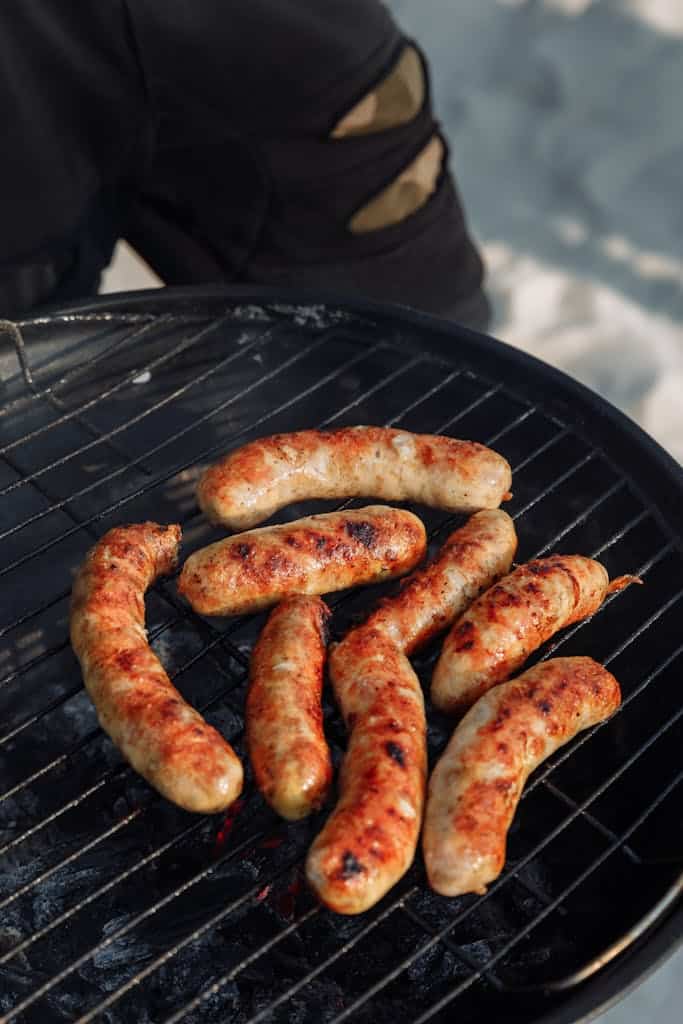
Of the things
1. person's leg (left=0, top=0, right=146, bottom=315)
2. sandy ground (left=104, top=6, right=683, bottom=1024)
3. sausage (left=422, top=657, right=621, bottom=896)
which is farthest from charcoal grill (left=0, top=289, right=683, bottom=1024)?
sandy ground (left=104, top=6, right=683, bottom=1024)

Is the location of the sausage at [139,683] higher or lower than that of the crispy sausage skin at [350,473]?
lower

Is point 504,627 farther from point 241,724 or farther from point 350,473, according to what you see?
point 241,724

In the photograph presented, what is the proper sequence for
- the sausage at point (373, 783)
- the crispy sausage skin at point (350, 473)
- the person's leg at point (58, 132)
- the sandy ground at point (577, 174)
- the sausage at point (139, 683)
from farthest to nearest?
the sandy ground at point (577, 174)
the person's leg at point (58, 132)
the crispy sausage skin at point (350, 473)
the sausage at point (139, 683)
the sausage at point (373, 783)

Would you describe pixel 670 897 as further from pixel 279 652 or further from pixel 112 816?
pixel 112 816

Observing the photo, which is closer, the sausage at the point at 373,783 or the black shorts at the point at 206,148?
the sausage at the point at 373,783

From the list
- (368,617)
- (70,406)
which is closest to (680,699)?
(368,617)

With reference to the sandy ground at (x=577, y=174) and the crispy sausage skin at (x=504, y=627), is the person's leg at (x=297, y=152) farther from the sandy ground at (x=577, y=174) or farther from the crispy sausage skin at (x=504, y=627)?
the crispy sausage skin at (x=504, y=627)

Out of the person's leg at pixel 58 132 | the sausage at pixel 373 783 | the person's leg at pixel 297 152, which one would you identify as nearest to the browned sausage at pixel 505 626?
the sausage at pixel 373 783
